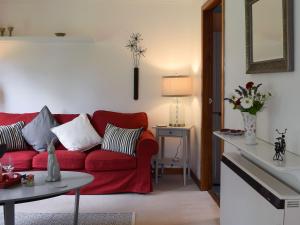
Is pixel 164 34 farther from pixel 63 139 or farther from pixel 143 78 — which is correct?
pixel 63 139

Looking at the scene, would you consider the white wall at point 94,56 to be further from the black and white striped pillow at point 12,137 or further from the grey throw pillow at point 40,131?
the black and white striped pillow at point 12,137

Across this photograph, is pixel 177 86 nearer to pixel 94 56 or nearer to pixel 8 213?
pixel 94 56

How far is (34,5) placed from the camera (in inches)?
Result: 193

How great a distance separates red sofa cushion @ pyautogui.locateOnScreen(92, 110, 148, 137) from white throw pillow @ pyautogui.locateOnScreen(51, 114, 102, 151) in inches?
7.1

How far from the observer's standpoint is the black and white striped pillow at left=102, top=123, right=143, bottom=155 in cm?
409

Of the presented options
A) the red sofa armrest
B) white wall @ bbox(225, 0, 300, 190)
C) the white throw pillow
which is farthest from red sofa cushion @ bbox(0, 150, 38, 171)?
white wall @ bbox(225, 0, 300, 190)

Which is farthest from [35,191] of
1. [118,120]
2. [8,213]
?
[118,120]

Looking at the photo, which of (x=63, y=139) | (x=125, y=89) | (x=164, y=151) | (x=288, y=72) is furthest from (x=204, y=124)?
(x=288, y=72)

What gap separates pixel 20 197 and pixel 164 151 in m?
2.92

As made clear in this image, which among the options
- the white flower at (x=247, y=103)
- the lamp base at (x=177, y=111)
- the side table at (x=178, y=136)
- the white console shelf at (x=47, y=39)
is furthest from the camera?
the lamp base at (x=177, y=111)

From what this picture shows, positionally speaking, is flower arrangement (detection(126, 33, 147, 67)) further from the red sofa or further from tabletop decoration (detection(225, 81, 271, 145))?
tabletop decoration (detection(225, 81, 271, 145))

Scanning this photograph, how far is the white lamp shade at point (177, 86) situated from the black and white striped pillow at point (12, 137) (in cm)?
194

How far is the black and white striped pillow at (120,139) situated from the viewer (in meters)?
4.09

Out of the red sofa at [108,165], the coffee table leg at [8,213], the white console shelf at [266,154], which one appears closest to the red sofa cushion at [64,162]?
the red sofa at [108,165]
